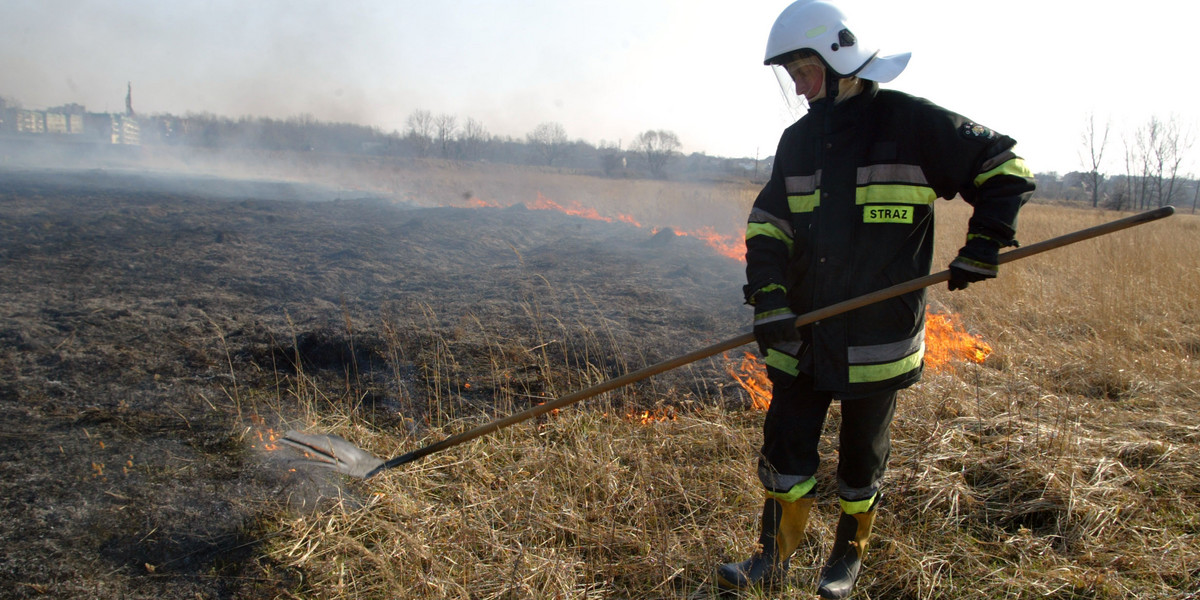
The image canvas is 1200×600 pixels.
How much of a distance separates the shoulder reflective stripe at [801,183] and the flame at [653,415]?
1.85 meters

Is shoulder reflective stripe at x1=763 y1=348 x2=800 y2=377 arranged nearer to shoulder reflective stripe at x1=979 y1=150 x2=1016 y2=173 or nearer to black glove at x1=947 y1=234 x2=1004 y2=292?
black glove at x1=947 y1=234 x2=1004 y2=292

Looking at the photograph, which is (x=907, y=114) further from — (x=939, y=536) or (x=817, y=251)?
(x=939, y=536)

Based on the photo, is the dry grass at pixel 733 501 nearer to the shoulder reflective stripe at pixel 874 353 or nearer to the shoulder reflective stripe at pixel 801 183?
the shoulder reflective stripe at pixel 874 353

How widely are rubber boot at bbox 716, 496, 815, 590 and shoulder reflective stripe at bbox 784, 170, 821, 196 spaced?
3.71 feet

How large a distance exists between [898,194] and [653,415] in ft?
7.47

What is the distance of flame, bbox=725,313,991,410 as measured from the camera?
414cm

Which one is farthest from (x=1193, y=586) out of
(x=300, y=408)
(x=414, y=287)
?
(x=414, y=287)

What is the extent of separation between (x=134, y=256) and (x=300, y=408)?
4342mm

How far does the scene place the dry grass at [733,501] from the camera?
2225mm

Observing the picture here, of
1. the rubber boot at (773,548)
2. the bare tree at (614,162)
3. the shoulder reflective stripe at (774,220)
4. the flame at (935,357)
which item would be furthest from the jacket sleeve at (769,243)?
the bare tree at (614,162)

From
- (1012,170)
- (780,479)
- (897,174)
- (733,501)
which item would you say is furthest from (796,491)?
(1012,170)

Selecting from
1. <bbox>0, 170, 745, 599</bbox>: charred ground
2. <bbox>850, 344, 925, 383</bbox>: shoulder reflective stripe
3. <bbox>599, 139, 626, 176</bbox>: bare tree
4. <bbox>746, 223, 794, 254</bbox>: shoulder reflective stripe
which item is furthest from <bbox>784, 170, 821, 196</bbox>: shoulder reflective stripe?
<bbox>599, 139, 626, 176</bbox>: bare tree

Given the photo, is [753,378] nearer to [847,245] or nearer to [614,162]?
[847,245]

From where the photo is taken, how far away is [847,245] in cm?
197
